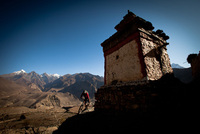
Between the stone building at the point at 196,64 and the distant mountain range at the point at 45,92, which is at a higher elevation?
the stone building at the point at 196,64

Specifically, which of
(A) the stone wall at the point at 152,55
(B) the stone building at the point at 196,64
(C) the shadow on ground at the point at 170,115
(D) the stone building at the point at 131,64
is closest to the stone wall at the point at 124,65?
(D) the stone building at the point at 131,64

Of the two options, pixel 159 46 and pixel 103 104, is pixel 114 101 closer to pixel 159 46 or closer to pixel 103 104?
pixel 103 104

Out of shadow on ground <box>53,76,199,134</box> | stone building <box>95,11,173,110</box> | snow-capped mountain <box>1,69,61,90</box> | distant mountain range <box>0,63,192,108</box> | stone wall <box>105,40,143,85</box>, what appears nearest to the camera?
shadow on ground <box>53,76,199,134</box>

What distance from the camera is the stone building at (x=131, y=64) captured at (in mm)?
3768

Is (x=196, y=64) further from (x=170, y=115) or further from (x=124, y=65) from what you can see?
(x=170, y=115)

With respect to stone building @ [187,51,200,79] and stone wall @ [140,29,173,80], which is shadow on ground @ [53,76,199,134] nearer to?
stone wall @ [140,29,173,80]

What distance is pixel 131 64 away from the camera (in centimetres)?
447

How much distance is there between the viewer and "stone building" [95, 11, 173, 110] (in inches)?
148

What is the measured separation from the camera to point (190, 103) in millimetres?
2141

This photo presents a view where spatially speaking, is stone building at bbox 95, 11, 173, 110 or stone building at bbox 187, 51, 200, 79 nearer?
stone building at bbox 95, 11, 173, 110

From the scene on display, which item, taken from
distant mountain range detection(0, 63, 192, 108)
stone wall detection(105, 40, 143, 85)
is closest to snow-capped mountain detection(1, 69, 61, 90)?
distant mountain range detection(0, 63, 192, 108)

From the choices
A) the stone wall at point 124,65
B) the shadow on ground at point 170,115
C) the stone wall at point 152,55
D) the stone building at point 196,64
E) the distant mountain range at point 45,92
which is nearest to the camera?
the shadow on ground at point 170,115

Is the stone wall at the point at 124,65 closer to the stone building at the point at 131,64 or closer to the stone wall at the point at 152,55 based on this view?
the stone building at the point at 131,64

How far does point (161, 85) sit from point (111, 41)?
159 inches
